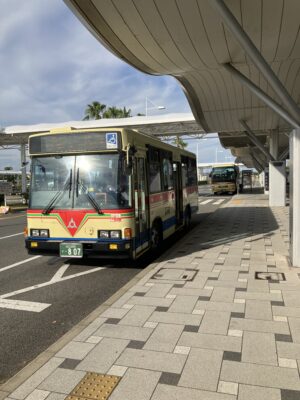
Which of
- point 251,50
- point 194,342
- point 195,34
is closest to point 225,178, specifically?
point 195,34

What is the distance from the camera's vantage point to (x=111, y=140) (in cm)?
709

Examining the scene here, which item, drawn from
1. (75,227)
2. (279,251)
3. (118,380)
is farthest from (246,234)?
(118,380)

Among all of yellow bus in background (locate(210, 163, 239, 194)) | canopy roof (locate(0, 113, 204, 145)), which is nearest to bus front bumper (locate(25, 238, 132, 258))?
canopy roof (locate(0, 113, 204, 145))

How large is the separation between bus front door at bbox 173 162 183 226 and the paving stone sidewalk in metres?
4.27

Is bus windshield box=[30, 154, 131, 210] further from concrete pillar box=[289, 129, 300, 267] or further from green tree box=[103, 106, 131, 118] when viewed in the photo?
green tree box=[103, 106, 131, 118]

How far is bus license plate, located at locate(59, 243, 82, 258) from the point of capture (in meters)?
7.17

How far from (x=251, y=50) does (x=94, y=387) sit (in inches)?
214

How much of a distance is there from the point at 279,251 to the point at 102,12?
636 cm

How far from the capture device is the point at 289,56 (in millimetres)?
8711

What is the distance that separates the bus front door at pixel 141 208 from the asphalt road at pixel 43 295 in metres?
0.60

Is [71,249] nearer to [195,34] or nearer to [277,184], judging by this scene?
[195,34]

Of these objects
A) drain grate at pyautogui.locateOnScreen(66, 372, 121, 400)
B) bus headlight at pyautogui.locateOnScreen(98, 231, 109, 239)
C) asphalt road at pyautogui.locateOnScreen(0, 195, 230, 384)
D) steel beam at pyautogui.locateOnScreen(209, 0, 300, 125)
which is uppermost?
steel beam at pyautogui.locateOnScreen(209, 0, 300, 125)

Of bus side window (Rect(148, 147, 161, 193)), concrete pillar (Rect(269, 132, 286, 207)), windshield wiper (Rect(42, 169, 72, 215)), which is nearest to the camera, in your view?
windshield wiper (Rect(42, 169, 72, 215))

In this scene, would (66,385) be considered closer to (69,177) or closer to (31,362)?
(31,362)
